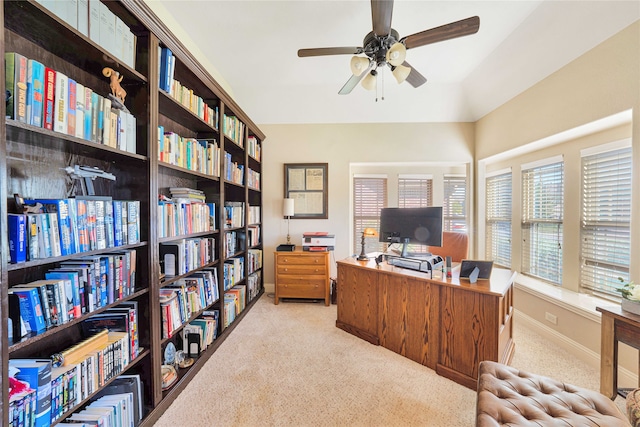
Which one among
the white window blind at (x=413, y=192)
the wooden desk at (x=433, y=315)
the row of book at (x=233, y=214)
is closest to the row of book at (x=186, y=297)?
the row of book at (x=233, y=214)

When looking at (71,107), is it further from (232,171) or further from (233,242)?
(233,242)

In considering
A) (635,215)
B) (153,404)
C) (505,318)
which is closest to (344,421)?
(153,404)

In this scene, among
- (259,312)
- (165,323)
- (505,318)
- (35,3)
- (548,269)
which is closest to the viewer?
(35,3)

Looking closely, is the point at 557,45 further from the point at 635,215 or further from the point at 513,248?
the point at 513,248

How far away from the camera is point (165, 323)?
1.64m

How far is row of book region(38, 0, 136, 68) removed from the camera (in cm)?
105

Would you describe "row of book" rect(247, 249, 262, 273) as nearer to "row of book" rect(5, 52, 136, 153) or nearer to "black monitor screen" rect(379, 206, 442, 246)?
"black monitor screen" rect(379, 206, 442, 246)

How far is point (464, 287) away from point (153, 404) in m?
2.18

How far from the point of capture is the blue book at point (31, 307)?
3.07ft

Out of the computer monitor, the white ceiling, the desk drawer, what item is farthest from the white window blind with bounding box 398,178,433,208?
the desk drawer

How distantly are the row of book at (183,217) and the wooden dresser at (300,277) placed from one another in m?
1.26

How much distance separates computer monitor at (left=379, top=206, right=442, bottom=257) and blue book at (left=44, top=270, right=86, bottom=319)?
2342mm

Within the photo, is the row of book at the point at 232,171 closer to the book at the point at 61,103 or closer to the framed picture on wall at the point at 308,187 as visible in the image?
the framed picture on wall at the point at 308,187

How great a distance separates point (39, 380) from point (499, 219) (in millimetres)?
4486
